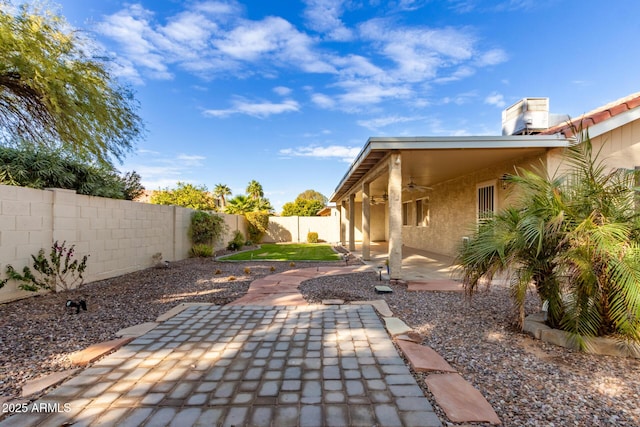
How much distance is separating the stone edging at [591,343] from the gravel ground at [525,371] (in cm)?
9

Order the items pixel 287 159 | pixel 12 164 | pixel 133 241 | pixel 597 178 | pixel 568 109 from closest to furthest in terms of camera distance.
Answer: pixel 597 178 → pixel 12 164 → pixel 133 241 → pixel 568 109 → pixel 287 159

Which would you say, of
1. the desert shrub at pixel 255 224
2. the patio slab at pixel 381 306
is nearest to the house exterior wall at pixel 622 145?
the patio slab at pixel 381 306

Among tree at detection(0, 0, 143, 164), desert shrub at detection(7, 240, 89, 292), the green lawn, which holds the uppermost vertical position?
tree at detection(0, 0, 143, 164)

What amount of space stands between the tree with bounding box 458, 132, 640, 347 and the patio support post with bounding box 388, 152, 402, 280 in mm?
3111

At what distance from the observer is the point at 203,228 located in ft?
38.7

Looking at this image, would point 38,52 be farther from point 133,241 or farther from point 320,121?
point 320,121

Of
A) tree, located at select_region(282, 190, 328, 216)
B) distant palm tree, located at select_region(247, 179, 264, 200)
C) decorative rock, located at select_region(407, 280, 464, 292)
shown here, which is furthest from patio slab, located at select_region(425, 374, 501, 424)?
distant palm tree, located at select_region(247, 179, 264, 200)

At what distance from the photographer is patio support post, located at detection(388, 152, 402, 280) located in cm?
684

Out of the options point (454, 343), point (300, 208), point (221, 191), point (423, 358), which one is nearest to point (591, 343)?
point (454, 343)

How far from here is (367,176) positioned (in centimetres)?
1030

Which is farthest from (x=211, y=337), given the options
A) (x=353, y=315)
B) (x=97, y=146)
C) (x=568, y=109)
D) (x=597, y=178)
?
(x=568, y=109)

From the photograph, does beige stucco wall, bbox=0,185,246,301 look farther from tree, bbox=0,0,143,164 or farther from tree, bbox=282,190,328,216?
tree, bbox=282,190,328,216

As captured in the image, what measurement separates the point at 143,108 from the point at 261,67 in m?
7.28

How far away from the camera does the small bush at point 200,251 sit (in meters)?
11.5
